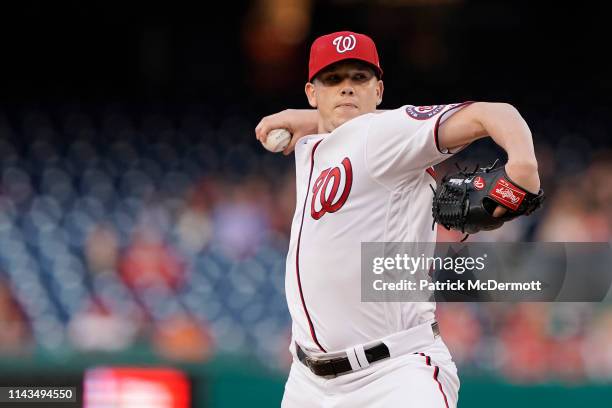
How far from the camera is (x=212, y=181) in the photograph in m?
8.38

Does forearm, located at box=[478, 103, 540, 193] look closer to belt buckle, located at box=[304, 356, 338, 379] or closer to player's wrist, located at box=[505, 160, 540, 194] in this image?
player's wrist, located at box=[505, 160, 540, 194]

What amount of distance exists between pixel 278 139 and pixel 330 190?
58 centimetres

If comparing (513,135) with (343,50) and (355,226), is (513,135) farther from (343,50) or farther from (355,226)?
(343,50)

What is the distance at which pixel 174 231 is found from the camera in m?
7.59

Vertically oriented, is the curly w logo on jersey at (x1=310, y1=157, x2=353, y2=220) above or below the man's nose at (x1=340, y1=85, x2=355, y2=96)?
below

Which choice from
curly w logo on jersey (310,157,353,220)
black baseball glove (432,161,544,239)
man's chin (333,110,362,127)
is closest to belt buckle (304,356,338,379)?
curly w logo on jersey (310,157,353,220)

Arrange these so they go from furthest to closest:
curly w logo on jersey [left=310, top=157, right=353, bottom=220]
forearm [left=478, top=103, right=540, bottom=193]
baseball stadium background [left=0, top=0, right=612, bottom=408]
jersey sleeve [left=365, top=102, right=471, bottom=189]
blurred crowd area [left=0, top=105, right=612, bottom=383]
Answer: blurred crowd area [left=0, top=105, right=612, bottom=383]
baseball stadium background [left=0, top=0, right=612, bottom=408]
curly w logo on jersey [left=310, top=157, right=353, bottom=220]
jersey sleeve [left=365, top=102, right=471, bottom=189]
forearm [left=478, top=103, right=540, bottom=193]

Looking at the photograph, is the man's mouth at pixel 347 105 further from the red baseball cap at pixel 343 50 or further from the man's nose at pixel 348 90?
the red baseball cap at pixel 343 50

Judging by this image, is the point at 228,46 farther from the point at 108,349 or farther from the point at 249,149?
the point at 108,349

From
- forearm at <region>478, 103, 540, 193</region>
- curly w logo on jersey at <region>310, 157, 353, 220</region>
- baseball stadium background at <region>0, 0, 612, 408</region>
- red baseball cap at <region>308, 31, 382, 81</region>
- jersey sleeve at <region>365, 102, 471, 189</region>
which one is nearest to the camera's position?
forearm at <region>478, 103, 540, 193</region>

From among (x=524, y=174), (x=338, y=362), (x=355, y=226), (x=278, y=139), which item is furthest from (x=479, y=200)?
(x=278, y=139)

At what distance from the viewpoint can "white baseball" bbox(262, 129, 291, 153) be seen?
340cm

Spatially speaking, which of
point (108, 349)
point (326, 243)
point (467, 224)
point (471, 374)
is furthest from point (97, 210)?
point (467, 224)

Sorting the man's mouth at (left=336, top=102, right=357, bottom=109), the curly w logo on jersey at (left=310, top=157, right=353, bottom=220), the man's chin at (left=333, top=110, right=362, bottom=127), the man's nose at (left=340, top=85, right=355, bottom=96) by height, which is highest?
the man's nose at (left=340, top=85, right=355, bottom=96)
